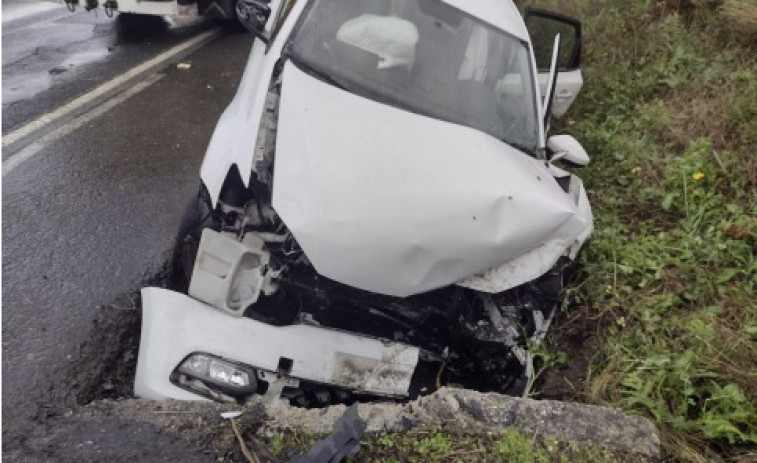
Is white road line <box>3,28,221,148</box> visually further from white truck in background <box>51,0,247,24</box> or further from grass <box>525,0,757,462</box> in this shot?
grass <box>525,0,757,462</box>

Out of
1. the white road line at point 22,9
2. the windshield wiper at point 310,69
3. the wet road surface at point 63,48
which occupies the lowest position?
the wet road surface at point 63,48

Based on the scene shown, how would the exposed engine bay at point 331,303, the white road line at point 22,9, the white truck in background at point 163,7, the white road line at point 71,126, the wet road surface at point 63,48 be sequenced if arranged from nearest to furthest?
the exposed engine bay at point 331,303, the white road line at point 71,126, the wet road surface at point 63,48, the white truck in background at point 163,7, the white road line at point 22,9

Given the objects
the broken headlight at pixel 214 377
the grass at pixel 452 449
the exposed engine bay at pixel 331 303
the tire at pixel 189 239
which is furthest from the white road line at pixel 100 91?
the grass at pixel 452 449

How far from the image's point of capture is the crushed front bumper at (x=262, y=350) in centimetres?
241

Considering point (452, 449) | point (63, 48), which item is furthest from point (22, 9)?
point (452, 449)

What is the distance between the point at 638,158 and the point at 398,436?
3.05 meters

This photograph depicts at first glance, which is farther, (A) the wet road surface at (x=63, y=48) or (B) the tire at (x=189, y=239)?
(A) the wet road surface at (x=63, y=48)

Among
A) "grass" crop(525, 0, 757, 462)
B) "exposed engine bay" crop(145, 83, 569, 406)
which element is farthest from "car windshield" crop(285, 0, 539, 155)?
"grass" crop(525, 0, 757, 462)

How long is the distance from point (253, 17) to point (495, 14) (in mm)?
1525

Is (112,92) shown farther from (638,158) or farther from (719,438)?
(719,438)

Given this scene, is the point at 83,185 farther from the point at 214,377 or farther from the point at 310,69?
the point at 214,377

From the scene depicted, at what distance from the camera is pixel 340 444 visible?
2.04 metres

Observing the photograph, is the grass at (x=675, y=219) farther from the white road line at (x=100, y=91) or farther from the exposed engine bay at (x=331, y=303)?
the white road line at (x=100, y=91)

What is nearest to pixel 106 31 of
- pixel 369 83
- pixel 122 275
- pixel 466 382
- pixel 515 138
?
pixel 122 275
